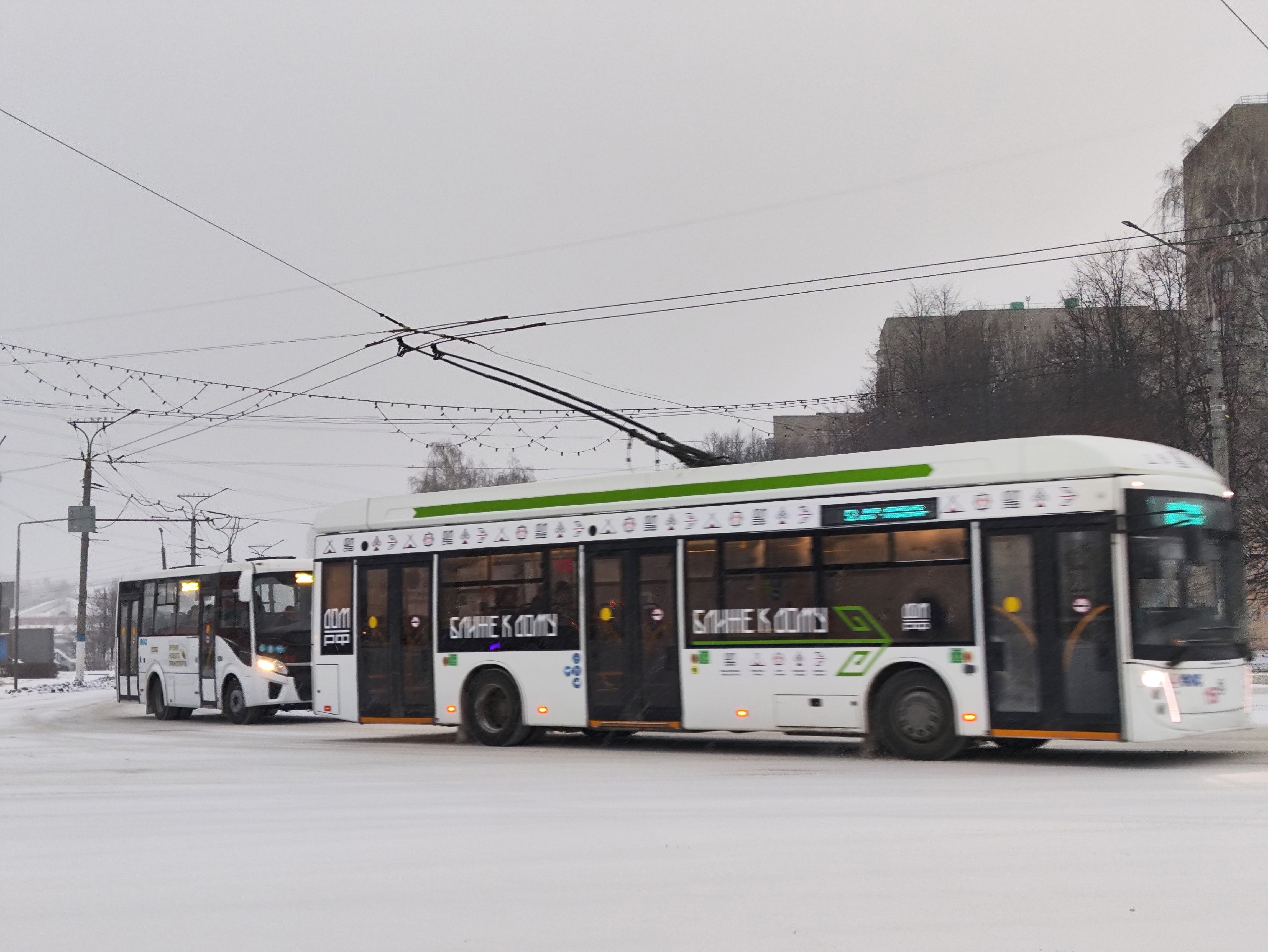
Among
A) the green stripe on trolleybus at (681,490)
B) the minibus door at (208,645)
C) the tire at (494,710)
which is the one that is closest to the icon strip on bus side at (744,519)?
the green stripe on trolleybus at (681,490)

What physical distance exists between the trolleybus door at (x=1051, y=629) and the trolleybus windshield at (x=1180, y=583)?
266 mm

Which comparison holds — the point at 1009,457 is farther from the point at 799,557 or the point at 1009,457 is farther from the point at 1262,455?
the point at 1262,455

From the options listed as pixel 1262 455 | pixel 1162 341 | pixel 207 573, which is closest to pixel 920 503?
pixel 207 573

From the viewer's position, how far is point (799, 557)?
15.1 meters

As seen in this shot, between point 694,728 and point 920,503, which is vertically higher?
point 920,503

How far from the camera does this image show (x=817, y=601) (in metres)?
14.9

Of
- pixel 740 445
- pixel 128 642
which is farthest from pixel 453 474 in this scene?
pixel 128 642

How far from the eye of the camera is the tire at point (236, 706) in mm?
25328

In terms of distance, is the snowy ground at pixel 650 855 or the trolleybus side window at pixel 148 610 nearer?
the snowy ground at pixel 650 855

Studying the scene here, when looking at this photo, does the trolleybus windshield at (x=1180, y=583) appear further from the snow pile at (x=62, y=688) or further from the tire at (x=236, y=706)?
the snow pile at (x=62, y=688)

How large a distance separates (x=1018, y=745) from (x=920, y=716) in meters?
1.95

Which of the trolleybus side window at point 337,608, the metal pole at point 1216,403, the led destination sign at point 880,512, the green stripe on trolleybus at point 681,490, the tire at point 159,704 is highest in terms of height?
the metal pole at point 1216,403

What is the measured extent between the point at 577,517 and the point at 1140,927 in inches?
439

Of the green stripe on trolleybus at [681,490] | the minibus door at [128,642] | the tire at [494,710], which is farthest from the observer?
the minibus door at [128,642]
